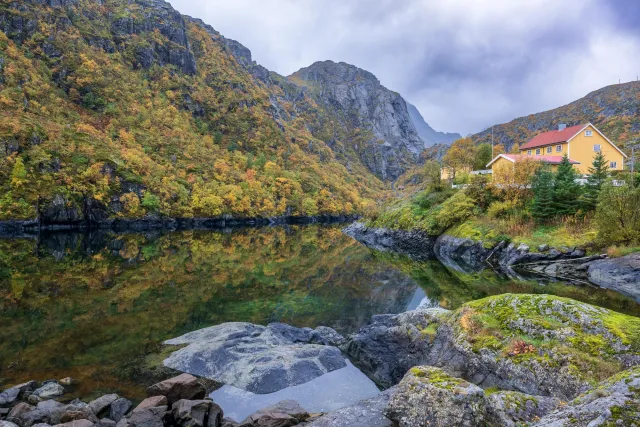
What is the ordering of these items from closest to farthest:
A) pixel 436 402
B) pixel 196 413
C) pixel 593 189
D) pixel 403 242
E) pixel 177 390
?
pixel 436 402 < pixel 196 413 < pixel 177 390 < pixel 593 189 < pixel 403 242

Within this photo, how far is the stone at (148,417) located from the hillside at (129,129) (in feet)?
264

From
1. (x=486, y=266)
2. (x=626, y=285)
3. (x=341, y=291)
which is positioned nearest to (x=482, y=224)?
(x=486, y=266)

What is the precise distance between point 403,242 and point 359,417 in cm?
4945

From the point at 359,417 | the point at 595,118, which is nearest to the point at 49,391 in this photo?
the point at 359,417

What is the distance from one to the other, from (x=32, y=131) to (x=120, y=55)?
8567cm

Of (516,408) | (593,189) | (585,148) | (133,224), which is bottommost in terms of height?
(516,408)

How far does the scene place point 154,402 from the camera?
9.71 meters

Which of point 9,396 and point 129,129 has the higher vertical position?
point 129,129

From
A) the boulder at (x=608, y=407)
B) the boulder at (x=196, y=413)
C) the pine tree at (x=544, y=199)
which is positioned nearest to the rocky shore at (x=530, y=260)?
the pine tree at (x=544, y=199)

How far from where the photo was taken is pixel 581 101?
161125 millimetres

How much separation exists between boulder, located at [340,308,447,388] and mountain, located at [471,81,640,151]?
121m

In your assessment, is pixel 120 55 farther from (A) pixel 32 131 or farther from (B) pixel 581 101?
(B) pixel 581 101

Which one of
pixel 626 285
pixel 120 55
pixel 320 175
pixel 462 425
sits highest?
pixel 120 55

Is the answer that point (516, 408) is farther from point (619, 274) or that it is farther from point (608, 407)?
point (619, 274)
